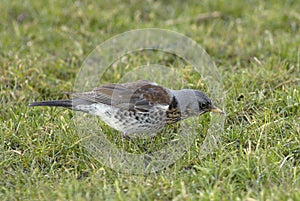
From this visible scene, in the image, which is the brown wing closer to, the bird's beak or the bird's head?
the bird's head

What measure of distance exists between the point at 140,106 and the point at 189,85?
48.2 inches

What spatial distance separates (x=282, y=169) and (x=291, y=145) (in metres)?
0.48

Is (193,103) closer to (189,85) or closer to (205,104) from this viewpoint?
(205,104)

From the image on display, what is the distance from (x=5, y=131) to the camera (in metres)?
5.44

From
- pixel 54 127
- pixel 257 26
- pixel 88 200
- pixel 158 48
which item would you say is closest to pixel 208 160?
pixel 88 200

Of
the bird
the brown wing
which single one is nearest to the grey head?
the bird

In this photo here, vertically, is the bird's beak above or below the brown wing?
below

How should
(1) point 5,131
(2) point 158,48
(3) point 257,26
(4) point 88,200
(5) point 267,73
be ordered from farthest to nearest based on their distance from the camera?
(3) point 257,26 → (2) point 158,48 → (5) point 267,73 → (1) point 5,131 → (4) point 88,200

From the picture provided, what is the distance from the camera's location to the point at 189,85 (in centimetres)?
646

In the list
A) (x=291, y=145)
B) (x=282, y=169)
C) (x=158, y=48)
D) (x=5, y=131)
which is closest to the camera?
(x=282, y=169)

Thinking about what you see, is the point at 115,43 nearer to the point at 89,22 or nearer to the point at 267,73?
the point at 89,22

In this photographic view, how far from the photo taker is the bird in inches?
211

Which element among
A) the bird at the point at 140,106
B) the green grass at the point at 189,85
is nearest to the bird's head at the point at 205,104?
the bird at the point at 140,106

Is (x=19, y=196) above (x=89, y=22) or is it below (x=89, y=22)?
below
